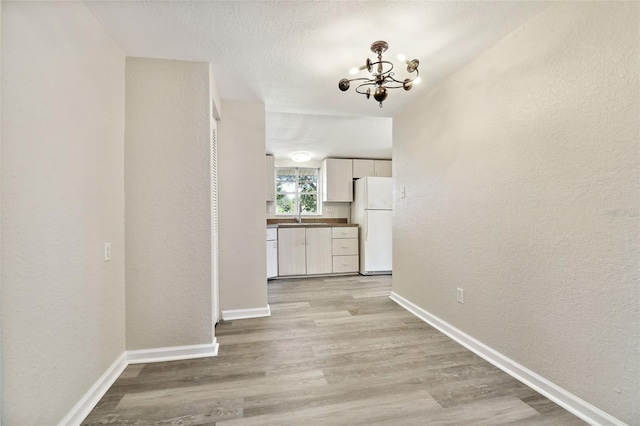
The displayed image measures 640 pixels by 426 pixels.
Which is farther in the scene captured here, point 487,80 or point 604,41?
point 487,80

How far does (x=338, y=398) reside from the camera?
1595mm

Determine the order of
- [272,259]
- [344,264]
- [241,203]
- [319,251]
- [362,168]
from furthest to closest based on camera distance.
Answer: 1. [362,168]
2. [344,264]
3. [319,251]
4. [272,259]
5. [241,203]

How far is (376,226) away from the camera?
4.73m

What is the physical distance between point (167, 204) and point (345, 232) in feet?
10.7

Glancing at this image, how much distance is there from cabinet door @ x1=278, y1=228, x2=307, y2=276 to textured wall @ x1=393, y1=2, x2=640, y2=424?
8.50ft

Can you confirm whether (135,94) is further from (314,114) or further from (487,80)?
(487,80)

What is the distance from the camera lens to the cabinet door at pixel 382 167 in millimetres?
5434

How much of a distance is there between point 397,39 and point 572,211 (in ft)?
4.80

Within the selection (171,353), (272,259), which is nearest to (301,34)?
(171,353)

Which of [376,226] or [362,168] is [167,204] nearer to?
[376,226]

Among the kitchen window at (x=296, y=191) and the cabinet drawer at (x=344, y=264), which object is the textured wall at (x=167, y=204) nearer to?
the cabinet drawer at (x=344, y=264)

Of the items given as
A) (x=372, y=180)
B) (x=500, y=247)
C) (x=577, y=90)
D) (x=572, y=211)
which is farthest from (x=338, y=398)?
(x=372, y=180)

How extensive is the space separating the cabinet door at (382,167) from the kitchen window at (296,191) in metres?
1.21

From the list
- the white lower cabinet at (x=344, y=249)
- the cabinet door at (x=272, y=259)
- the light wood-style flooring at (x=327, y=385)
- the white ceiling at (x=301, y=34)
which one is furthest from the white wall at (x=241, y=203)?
the white lower cabinet at (x=344, y=249)
